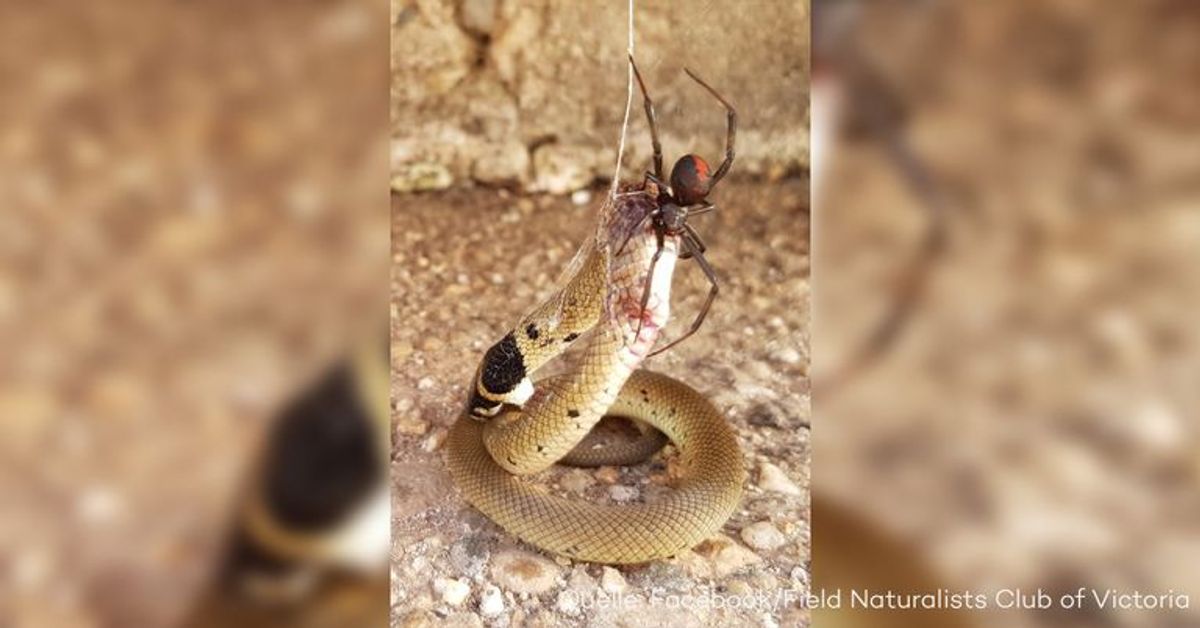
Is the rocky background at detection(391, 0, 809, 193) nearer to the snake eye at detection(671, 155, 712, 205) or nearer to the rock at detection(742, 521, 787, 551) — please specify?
the snake eye at detection(671, 155, 712, 205)

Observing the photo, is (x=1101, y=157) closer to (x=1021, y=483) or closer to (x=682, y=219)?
Answer: (x=1021, y=483)

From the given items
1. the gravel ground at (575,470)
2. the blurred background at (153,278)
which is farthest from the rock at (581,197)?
the blurred background at (153,278)

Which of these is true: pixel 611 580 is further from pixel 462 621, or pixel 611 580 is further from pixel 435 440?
pixel 435 440

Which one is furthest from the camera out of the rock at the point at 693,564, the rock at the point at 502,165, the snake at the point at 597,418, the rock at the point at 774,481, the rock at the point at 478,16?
the rock at the point at 502,165

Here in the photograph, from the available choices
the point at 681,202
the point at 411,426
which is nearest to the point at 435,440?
the point at 411,426

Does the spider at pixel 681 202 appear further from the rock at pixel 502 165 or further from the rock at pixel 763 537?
the rock at pixel 502 165

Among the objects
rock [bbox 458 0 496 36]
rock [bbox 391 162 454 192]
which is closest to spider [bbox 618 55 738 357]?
rock [bbox 458 0 496 36]

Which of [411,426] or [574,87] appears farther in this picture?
[574,87]
